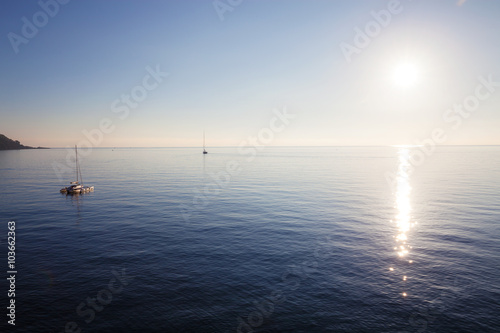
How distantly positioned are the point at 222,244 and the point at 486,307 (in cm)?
2780

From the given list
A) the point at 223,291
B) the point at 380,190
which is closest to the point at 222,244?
the point at 223,291

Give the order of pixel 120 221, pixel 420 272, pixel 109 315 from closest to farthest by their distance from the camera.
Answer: pixel 109 315, pixel 420 272, pixel 120 221

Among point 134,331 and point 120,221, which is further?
point 120,221

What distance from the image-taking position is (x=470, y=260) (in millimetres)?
31828

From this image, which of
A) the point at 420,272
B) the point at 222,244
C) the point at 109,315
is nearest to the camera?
the point at 109,315

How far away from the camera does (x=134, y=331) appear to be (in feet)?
67.1

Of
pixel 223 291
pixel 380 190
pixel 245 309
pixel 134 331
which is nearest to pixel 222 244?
pixel 223 291

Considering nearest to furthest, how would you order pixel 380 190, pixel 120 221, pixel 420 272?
1. pixel 420 272
2. pixel 120 221
3. pixel 380 190

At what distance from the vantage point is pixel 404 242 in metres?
39.0

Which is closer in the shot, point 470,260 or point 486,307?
point 486,307

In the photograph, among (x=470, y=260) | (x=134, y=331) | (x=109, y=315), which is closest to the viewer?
(x=134, y=331)

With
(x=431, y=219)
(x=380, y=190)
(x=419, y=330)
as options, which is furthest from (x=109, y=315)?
(x=380, y=190)

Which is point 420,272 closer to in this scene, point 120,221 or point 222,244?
point 222,244

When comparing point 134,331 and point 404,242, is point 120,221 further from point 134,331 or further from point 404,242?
point 404,242
